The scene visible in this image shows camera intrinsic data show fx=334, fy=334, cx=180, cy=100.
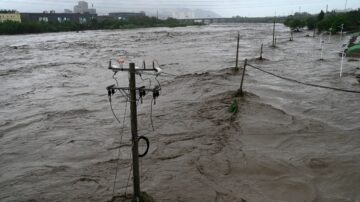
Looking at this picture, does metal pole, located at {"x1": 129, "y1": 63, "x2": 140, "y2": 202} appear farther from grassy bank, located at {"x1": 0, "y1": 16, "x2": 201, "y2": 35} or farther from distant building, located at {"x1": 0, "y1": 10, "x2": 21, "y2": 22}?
distant building, located at {"x1": 0, "y1": 10, "x2": 21, "y2": 22}

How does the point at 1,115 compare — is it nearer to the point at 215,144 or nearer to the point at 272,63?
the point at 215,144

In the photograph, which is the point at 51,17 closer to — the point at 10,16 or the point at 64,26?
the point at 10,16

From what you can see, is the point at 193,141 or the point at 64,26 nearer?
the point at 193,141

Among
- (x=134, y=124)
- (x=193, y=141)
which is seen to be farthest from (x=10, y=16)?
(x=134, y=124)

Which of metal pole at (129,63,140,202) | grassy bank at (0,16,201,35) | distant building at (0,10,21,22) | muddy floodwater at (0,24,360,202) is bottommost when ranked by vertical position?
muddy floodwater at (0,24,360,202)

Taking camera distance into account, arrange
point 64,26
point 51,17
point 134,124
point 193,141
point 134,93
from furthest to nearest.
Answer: point 51,17, point 64,26, point 193,141, point 134,124, point 134,93

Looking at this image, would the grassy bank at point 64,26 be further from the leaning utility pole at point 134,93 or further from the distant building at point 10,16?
the leaning utility pole at point 134,93

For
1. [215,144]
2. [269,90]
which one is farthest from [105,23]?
[215,144]

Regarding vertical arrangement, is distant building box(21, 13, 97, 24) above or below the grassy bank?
above

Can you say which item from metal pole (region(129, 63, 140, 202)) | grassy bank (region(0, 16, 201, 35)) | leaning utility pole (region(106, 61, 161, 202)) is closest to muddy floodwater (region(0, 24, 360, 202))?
metal pole (region(129, 63, 140, 202))

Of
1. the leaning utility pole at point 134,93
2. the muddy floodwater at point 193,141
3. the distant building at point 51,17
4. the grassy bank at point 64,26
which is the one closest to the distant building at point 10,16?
the distant building at point 51,17

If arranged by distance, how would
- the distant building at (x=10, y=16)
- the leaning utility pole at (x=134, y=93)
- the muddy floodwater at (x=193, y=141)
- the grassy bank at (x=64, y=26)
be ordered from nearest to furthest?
the leaning utility pole at (x=134, y=93) → the muddy floodwater at (x=193, y=141) → the grassy bank at (x=64, y=26) → the distant building at (x=10, y=16)

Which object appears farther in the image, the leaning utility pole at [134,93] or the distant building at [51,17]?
the distant building at [51,17]

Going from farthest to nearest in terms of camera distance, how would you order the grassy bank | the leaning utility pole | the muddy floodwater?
the grassy bank < the muddy floodwater < the leaning utility pole
